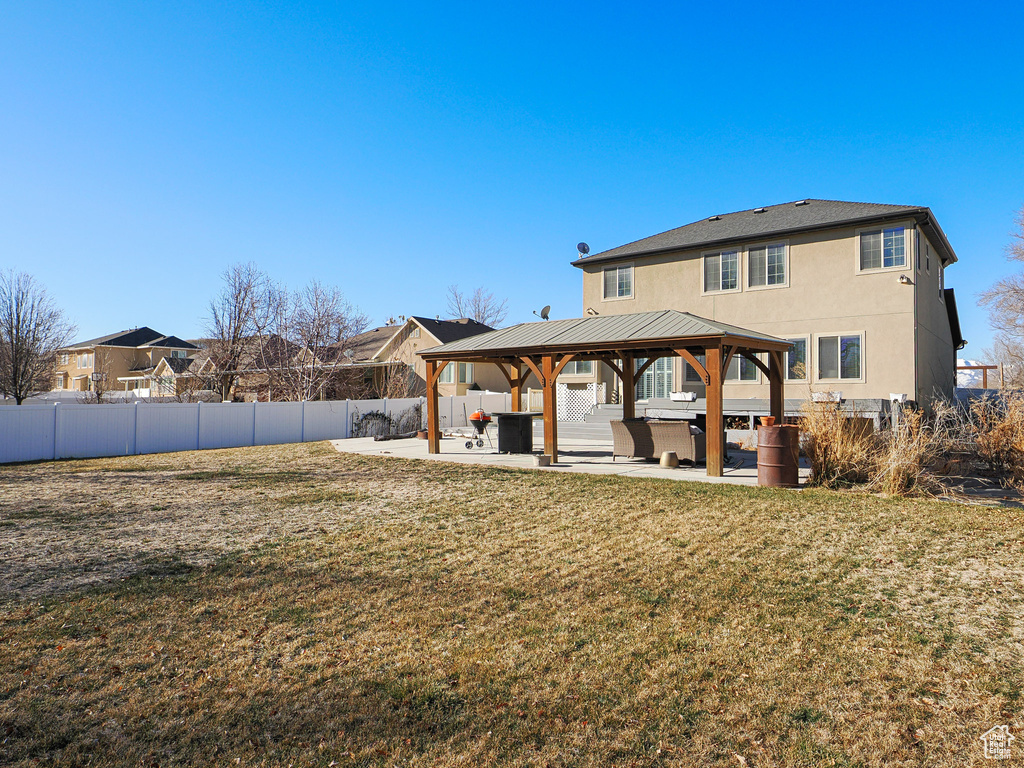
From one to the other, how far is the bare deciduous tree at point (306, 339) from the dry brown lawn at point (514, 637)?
Result: 23058 millimetres

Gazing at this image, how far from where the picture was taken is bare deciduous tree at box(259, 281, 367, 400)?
3077 centimetres

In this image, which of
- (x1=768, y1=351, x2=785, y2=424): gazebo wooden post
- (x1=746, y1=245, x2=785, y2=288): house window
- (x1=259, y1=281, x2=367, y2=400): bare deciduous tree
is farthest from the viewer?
(x1=259, y1=281, x2=367, y2=400): bare deciduous tree

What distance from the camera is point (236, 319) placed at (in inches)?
1287

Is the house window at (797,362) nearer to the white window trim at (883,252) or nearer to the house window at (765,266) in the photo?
the house window at (765,266)

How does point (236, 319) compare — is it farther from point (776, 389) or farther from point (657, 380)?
point (776, 389)

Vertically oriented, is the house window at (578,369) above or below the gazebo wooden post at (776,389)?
above

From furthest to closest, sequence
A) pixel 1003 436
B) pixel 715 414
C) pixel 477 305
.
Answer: pixel 477 305 → pixel 715 414 → pixel 1003 436

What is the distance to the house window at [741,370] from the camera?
19453 mm

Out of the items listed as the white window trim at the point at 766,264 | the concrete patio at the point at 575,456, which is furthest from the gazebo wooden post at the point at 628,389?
the white window trim at the point at 766,264

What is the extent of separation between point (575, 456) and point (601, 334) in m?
3.25

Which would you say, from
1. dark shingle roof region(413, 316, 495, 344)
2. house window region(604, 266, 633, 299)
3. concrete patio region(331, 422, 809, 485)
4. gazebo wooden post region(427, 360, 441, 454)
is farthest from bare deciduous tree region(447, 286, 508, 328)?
gazebo wooden post region(427, 360, 441, 454)

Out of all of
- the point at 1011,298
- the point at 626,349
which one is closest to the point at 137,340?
the point at 626,349

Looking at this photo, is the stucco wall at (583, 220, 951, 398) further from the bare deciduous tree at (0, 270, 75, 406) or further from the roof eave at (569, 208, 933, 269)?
the bare deciduous tree at (0, 270, 75, 406)

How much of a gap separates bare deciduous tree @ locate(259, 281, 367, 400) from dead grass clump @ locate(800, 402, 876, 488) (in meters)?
24.5
